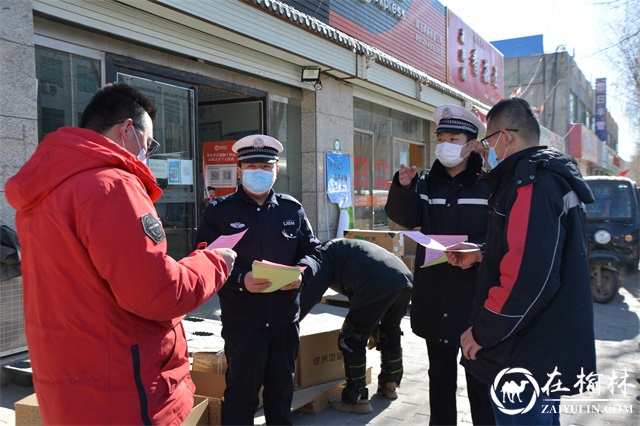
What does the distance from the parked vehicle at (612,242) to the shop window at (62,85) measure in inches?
302

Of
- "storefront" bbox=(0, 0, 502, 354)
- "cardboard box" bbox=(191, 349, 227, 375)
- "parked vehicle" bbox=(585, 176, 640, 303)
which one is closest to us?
"cardboard box" bbox=(191, 349, 227, 375)

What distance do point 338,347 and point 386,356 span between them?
0.46 meters

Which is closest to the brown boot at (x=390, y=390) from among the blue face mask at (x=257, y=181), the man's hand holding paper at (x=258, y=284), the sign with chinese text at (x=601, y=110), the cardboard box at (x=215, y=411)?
the cardboard box at (x=215, y=411)

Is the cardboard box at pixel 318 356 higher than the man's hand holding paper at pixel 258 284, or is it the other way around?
the man's hand holding paper at pixel 258 284

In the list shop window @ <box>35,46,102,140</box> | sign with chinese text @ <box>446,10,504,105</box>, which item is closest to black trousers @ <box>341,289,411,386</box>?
shop window @ <box>35,46,102,140</box>

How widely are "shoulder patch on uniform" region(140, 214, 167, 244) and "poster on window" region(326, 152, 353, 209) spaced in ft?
24.0

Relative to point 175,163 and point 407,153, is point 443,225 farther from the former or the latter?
point 407,153

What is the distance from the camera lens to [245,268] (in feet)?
10.0

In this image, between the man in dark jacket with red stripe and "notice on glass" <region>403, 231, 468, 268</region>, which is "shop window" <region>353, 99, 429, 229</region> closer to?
"notice on glass" <region>403, 231, 468, 268</region>

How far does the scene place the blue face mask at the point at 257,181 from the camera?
3170 millimetres

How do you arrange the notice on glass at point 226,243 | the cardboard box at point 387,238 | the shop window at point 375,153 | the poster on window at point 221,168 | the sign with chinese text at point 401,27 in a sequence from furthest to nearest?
the shop window at point 375,153 < the sign with chinese text at point 401,27 < the poster on window at point 221,168 < the cardboard box at point 387,238 < the notice on glass at point 226,243

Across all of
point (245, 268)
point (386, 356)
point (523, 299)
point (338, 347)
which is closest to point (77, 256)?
point (245, 268)

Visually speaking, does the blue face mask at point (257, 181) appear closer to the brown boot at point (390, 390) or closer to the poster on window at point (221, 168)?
the brown boot at point (390, 390)

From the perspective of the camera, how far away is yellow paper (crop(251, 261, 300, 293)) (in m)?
2.57
